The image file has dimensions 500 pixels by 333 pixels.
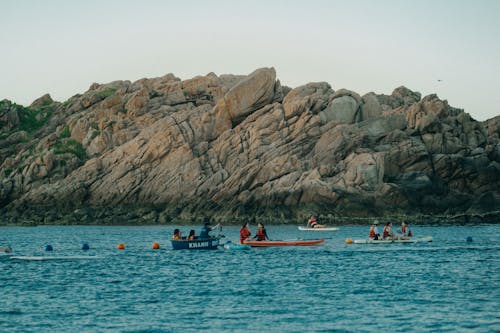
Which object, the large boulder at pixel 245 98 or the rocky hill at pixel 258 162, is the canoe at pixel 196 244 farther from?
the large boulder at pixel 245 98

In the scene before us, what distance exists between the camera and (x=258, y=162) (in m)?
116

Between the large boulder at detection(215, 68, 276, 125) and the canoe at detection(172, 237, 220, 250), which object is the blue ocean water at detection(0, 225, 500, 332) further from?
the large boulder at detection(215, 68, 276, 125)

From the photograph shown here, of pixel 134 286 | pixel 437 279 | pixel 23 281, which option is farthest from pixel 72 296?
pixel 437 279

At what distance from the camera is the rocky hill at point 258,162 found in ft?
363

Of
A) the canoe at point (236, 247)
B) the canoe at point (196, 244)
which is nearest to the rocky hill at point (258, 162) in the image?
the canoe at point (236, 247)

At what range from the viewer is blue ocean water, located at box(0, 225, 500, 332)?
1219 inches

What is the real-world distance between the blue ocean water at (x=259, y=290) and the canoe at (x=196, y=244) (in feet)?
2.19

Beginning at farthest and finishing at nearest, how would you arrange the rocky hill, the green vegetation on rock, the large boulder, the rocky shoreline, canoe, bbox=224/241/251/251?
1. the green vegetation on rock
2. the large boulder
3. the rocky hill
4. the rocky shoreline
5. canoe, bbox=224/241/251/251

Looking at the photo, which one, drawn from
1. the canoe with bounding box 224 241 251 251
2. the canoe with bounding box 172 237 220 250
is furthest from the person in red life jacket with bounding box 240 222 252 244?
the canoe with bounding box 172 237 220 250

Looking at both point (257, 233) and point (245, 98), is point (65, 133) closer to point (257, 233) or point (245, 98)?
point (245, 98)

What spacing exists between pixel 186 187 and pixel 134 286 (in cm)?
7673

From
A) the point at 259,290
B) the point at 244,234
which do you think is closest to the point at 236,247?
the point at 244,234

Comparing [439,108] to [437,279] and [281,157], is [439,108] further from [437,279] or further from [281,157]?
[437,279]

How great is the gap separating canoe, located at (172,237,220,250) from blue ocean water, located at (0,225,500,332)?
0.67 metres
